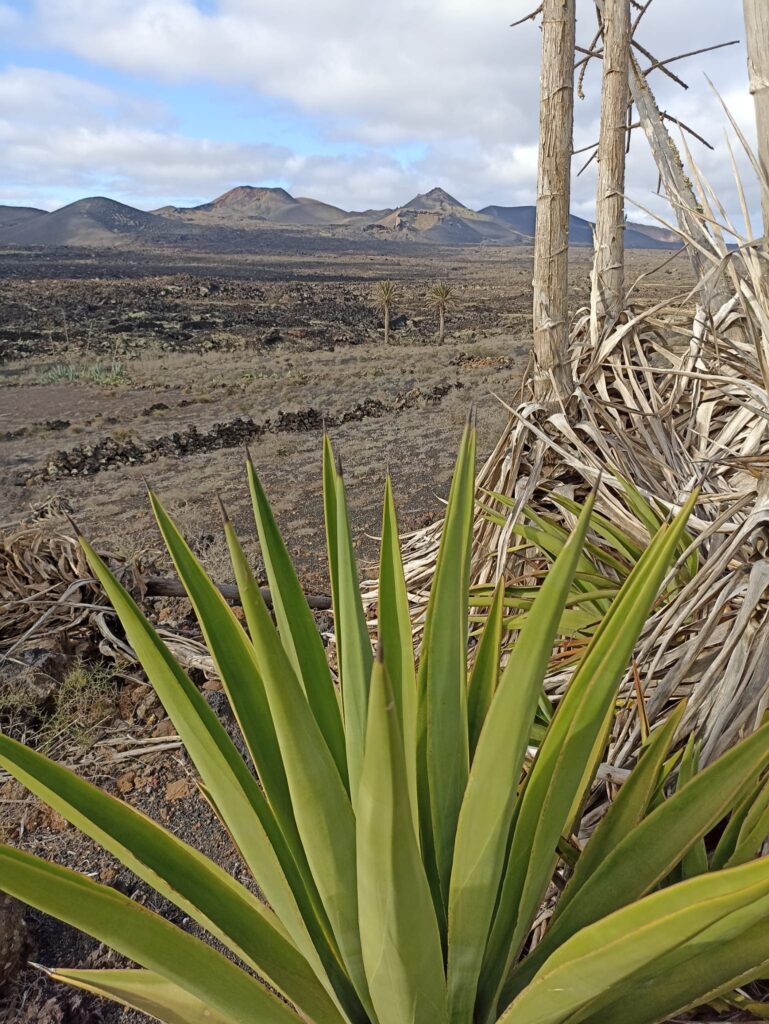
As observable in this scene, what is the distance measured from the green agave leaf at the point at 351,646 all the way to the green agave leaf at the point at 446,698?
0.10m

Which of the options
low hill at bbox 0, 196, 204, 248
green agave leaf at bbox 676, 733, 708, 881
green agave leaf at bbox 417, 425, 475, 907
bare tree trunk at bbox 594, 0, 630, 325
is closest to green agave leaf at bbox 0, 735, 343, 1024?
green agave leaf at bbox 417, 425, 475, 907

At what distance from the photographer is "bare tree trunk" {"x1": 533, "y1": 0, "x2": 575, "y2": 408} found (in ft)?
10.1

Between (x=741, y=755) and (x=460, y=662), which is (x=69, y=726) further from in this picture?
(x=741, y=755)

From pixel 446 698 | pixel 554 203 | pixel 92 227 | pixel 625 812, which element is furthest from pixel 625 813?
pixel 92 227

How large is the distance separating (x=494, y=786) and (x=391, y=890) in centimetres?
19

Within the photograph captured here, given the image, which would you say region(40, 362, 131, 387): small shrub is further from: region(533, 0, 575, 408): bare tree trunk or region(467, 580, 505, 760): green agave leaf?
region(467, 580, 505, 760): green agave leaf

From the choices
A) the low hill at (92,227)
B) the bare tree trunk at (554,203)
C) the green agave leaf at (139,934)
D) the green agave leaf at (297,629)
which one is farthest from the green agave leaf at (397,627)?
the low hill at (92,227)

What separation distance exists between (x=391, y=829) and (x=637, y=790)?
0.61m

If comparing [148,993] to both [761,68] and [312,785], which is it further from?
[761,68]

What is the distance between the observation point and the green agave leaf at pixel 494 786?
93 centimetres

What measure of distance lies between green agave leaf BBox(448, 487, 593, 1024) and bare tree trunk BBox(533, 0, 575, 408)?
2214 mm

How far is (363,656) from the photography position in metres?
1.19

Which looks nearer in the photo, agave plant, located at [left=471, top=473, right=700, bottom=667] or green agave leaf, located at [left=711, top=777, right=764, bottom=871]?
green agave leaf, located at [left=711, top=777, right=764, bottom=871]

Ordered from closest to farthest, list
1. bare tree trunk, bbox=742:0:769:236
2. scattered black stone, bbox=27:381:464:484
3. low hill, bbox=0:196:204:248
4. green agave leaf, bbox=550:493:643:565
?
1. bare tree trunk, bbox=742:0:769:236
2. green agave leaf, bbox=550:493:643:565
3. scattered black stone, bbox=27:381:464:484
4. low hill, bbox=0:196:204:248
